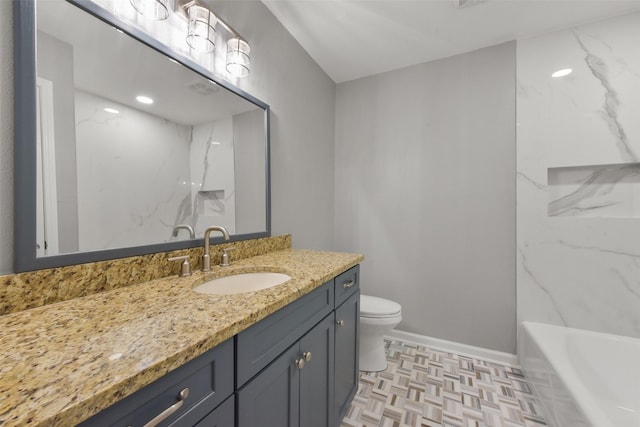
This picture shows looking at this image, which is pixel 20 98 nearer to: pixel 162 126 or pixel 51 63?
pixel 51 63

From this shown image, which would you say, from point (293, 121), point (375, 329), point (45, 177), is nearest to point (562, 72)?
point (293, 121)

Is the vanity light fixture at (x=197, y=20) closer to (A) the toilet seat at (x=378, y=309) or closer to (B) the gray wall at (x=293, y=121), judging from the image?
(B) the gray wall at (x=293, y=121)

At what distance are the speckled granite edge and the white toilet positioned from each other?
1.18 meters

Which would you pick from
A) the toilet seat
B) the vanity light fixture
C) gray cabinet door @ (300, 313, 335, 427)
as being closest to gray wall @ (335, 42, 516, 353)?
the toilet seat

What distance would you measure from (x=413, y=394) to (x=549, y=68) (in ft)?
7.83

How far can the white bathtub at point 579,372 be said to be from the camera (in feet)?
3.90

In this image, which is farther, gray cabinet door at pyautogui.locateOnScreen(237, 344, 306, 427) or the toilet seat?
the toilet seat

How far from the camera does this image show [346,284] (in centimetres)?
132

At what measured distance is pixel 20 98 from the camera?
0.68m

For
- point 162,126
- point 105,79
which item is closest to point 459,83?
point 162,126

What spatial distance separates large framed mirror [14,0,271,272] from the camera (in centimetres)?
70

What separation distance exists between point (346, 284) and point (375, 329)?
656 mm

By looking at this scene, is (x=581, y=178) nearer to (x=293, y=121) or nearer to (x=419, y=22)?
(x=419, y=22)

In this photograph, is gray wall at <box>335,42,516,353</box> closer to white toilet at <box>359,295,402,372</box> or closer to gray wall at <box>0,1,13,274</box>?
white toilet at <box>359,295,402,372</box>
